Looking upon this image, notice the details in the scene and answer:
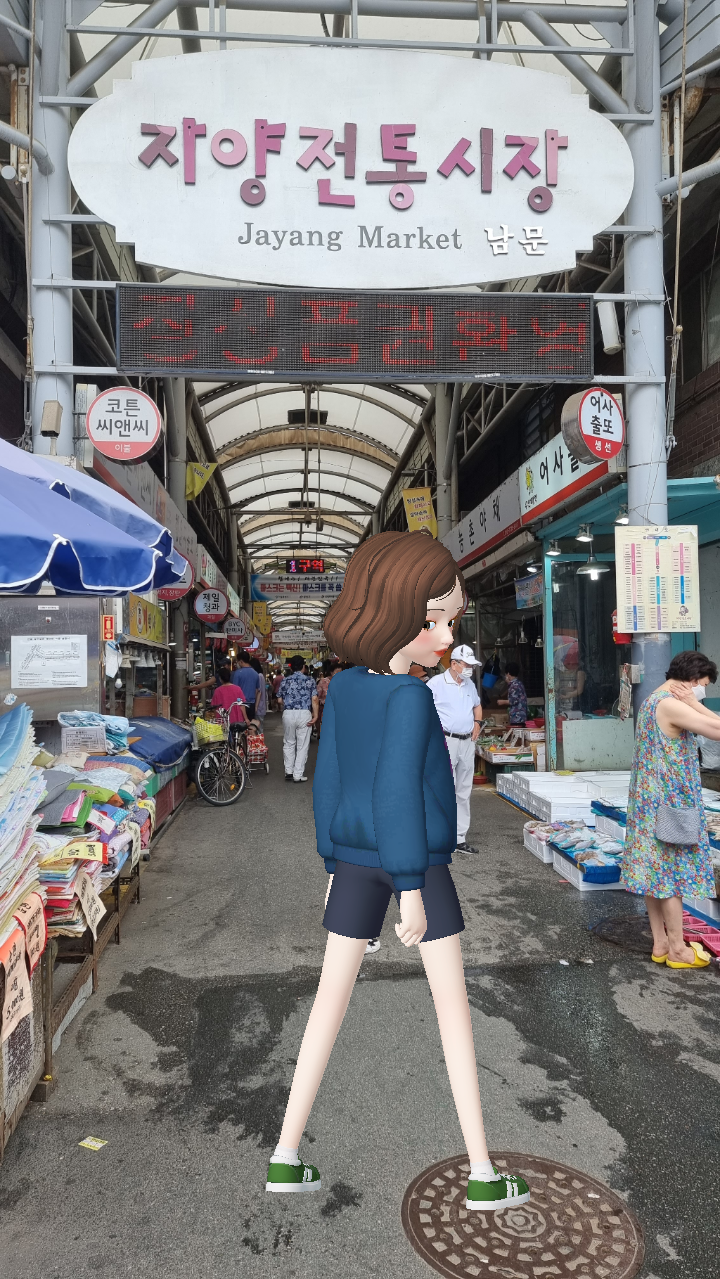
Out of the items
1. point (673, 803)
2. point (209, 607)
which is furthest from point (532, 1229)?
point (209, 607)

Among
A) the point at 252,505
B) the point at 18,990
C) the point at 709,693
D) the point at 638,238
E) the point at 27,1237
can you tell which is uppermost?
the point at 252,505

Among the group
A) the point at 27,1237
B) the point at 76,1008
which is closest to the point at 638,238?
the point at 76,1008

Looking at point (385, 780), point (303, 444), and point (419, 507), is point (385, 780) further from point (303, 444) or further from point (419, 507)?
point (303, 444)

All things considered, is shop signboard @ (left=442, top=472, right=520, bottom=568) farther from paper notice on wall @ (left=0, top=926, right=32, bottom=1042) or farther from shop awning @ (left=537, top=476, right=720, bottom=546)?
paper notice on wall @ (left=0, top=926, right=32, bottom=1042)

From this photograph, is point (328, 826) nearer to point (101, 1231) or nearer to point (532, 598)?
point (101, 1231)

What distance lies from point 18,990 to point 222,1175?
3.33ft

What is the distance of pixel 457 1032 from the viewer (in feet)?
7.75

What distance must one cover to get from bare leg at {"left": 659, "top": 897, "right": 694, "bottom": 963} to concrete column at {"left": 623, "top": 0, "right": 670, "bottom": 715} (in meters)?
3.02

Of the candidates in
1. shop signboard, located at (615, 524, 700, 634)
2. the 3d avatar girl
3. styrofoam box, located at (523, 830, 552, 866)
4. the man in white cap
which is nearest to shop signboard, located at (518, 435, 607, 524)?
shop signboard, located at (615, 524, 700, 634)

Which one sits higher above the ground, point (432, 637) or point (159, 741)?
point (432, 637)

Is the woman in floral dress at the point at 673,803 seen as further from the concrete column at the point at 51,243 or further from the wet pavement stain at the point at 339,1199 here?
the concrete column at the point at 51,243

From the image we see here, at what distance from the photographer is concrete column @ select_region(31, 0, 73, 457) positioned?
22.5 ft

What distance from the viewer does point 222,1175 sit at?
275cm

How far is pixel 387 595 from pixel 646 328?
643 cm
